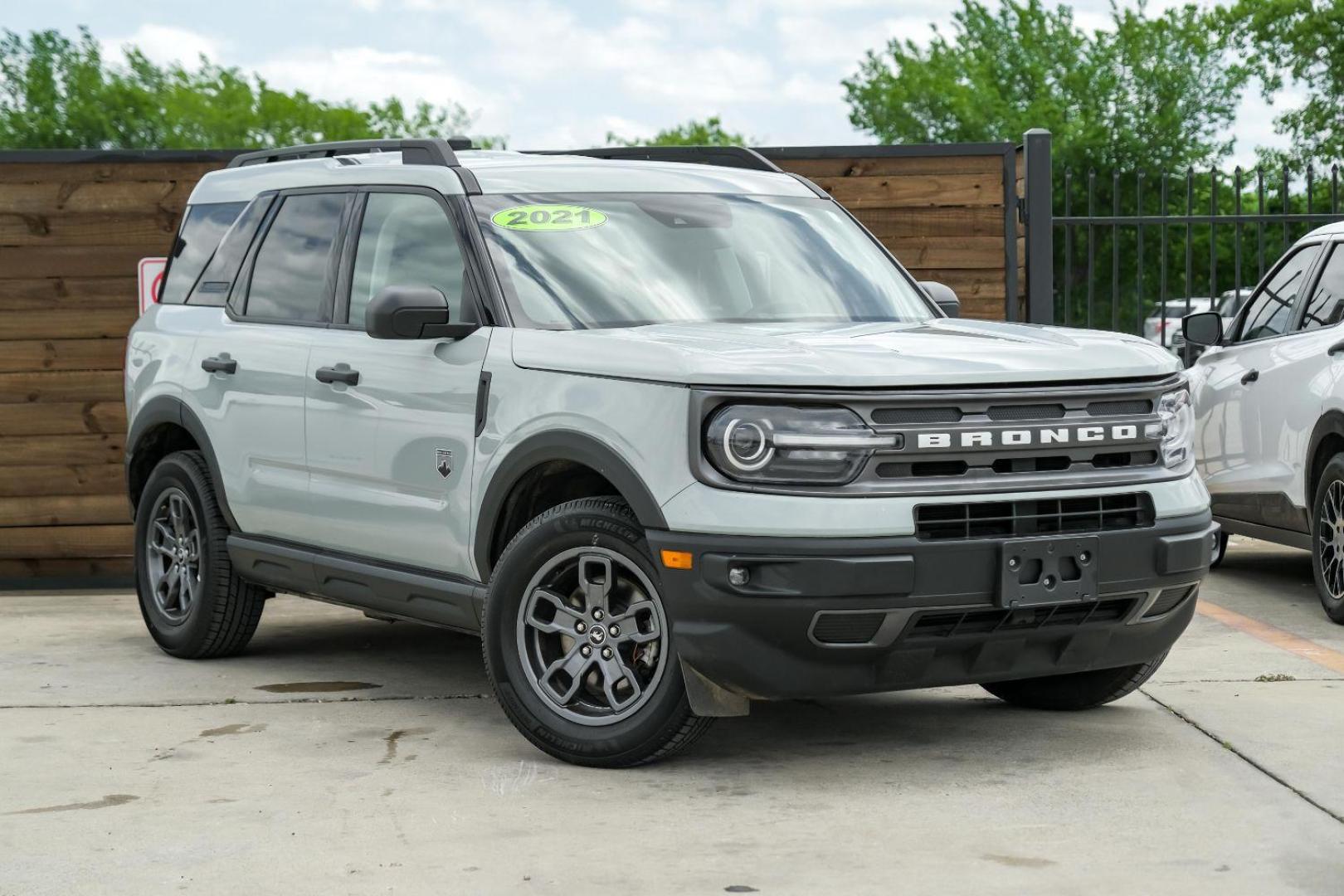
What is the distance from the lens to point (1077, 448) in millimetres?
5570

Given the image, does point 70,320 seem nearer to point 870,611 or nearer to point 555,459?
point 555,459

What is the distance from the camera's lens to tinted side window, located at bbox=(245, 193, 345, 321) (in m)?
7.26

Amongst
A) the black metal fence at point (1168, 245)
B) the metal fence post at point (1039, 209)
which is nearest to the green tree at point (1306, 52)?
the black metal fence at point (1168, 245)

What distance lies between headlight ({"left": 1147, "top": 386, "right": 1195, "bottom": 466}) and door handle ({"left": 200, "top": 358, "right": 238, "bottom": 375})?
12.0 ft

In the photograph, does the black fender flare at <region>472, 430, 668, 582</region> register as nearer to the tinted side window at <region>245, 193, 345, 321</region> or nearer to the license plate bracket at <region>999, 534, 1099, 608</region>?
the license plate bracket at <region>999, 534, 1099, 608</region>

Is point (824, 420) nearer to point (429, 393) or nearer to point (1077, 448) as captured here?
point (1077, 448)

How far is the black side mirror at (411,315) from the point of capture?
6141 millimetres

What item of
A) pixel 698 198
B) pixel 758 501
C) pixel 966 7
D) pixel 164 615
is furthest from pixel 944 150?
pixel 966 7

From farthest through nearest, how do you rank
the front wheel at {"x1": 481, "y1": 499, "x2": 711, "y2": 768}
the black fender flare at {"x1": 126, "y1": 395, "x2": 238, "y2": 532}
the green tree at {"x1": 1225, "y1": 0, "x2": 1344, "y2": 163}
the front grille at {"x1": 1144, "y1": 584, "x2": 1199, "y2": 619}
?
1. the green tree at {"x1": 1225, "y1": 0, "x2": 1344, "y2": 163}
2. the black fender flare at {"x1": 126, "y1": 395, "x2": 238, "y2": 532}
3. the front grille at {"x1": 1144, "y1": 584, "x2": 1199, "y2": 619}
4. the front wheel at {"x1": 481, "y1": 499, "x2": 711, "y2": 768}

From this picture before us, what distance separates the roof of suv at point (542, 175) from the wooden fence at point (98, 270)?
3.09 m

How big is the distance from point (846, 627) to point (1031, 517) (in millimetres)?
637

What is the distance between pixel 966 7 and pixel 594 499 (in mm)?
65858

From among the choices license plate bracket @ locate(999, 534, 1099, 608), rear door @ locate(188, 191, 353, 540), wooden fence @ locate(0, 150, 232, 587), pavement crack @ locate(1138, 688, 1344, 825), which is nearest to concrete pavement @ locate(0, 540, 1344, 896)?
pavement crack @ locate(1138, 688, 1344, 825)

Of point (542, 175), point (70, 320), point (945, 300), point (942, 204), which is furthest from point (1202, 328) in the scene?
point (70, 320)
